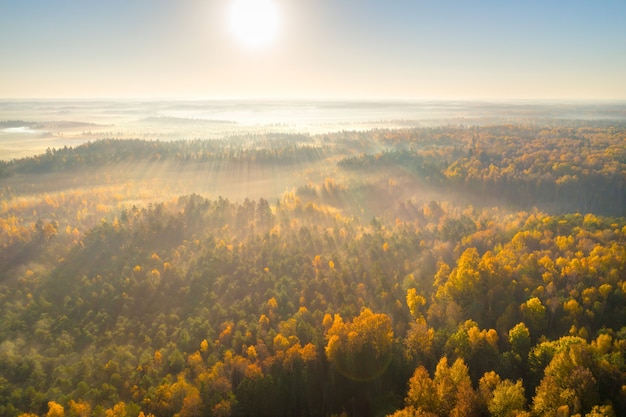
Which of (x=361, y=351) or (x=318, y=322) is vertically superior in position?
(x=361, y=351)

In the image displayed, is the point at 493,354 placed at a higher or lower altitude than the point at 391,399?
higher

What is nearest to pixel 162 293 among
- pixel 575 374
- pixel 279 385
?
pixel 279 385

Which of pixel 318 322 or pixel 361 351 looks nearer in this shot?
pixel 361 351

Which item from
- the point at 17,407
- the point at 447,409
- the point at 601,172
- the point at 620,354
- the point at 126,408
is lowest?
the point at 17,407

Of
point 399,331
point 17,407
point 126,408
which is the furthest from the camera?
point 399,331

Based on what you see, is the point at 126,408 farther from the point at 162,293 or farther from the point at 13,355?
the point at 162,293

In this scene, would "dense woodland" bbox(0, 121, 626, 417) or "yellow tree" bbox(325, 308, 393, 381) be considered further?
"yellow tree" bbox(325, 308, 393, 381)

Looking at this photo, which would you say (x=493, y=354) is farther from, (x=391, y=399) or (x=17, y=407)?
(x=17, y=407)

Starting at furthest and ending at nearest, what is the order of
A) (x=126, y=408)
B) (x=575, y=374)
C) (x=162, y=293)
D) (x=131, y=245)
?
(x=131, y=245) < (x=162, y=293) < (x=126, y=408) < (x=575, y=374)

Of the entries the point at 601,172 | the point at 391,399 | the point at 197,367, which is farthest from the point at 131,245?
the point at 601,172

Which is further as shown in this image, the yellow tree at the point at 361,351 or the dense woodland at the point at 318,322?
the yellow tree at the point at 361,351

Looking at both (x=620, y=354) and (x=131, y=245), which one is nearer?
(x=620, y=354)
